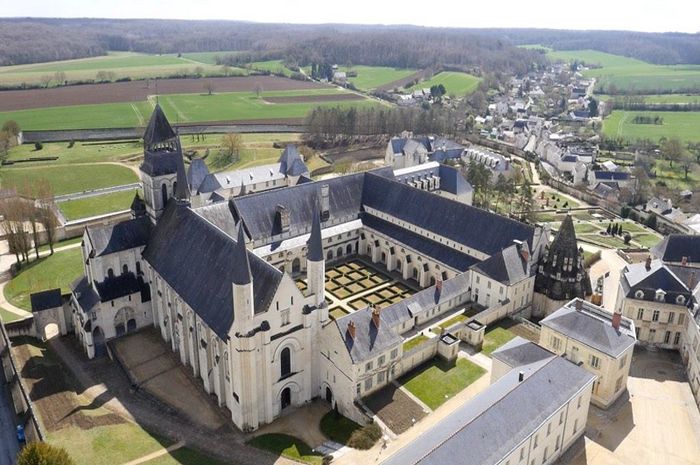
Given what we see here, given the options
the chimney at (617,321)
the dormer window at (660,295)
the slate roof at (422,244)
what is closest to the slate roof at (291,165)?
the slate roof at (422,244)

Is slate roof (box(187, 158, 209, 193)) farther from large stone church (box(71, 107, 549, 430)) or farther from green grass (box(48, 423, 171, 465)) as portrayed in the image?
green grass (box(48, 423, 171, 465))

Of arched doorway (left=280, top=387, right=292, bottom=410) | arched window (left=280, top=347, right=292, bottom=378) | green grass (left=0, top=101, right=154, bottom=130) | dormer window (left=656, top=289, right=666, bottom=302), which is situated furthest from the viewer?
green grass (left=0, top=101, right=154, bottom=130)

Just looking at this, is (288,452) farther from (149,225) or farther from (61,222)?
(61,222)

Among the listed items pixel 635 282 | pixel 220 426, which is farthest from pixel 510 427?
pixel 635 282

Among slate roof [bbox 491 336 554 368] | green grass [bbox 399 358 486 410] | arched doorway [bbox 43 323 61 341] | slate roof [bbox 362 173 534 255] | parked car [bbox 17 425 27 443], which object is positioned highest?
slate roof [bbox 362 173 534 255]

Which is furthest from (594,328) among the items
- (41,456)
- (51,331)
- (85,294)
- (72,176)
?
(72,176)

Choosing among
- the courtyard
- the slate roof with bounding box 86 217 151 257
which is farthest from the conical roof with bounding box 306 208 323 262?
the slate roof with bounding box 86 217 151 257

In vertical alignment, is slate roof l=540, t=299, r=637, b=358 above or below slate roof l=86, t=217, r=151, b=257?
below
